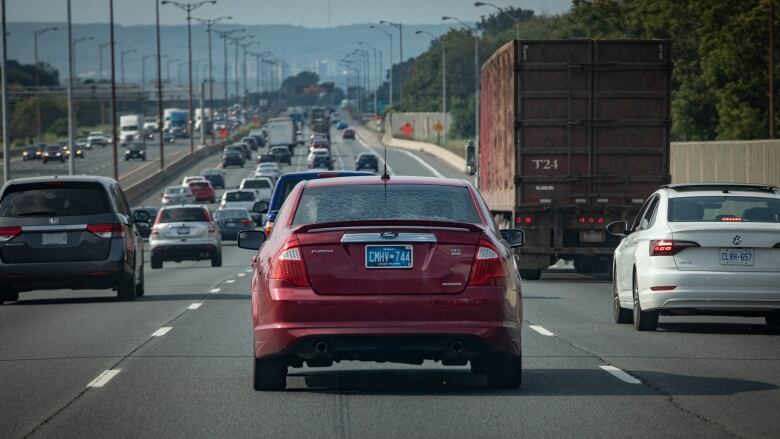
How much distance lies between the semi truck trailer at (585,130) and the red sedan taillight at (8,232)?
8.70 meters

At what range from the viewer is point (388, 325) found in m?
11.2

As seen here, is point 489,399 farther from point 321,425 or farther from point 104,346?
point 104,346

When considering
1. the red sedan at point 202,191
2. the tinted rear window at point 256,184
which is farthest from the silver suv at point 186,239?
the red sedan at point 202,191

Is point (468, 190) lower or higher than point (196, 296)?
higher

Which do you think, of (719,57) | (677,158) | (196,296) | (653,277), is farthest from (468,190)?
(719,57)

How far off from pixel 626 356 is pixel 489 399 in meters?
3.62

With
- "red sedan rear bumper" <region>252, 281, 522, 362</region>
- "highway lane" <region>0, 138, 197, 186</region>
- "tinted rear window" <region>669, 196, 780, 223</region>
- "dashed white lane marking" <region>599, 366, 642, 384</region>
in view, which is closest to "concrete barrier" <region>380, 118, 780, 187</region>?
"tinted rear window" <region>669, 196, 780, 223</region>

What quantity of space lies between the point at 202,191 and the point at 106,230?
63103 millimetres

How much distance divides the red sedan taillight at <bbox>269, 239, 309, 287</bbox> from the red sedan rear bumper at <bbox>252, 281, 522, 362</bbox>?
7 cm

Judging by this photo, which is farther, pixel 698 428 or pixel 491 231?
pixel 491 231

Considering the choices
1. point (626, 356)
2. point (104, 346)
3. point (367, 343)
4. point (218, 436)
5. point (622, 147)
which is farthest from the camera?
point (622, 147)

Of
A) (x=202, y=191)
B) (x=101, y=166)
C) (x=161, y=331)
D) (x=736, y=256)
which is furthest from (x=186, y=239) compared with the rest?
(x=101, y=166)

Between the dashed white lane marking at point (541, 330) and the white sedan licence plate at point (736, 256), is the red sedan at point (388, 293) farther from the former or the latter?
the dashed white lane marking at point (541, 330)

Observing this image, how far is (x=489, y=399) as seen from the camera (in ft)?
38.0
